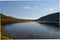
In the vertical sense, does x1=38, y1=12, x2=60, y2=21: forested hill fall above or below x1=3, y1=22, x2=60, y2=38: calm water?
above

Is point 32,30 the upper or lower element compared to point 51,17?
lower

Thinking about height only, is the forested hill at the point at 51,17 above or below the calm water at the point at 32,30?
above

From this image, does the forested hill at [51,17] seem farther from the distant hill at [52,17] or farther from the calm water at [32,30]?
the calm water at [32,30]

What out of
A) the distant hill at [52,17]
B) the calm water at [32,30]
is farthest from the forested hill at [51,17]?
the calm water at [32,30]

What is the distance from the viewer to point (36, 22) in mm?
2707

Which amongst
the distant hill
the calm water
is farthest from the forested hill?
the calm water

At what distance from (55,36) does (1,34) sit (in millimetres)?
1281

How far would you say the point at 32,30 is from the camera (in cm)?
271

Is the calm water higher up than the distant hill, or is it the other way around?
the distant hill

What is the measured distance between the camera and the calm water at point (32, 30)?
2.69 metres

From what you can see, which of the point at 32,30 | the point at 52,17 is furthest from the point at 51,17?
the point at 32,30

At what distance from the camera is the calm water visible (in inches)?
106

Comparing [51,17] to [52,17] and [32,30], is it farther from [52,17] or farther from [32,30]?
[32,30]

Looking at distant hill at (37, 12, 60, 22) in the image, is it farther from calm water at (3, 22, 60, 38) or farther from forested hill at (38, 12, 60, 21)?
calm water at (3, 22, 60, 38)
